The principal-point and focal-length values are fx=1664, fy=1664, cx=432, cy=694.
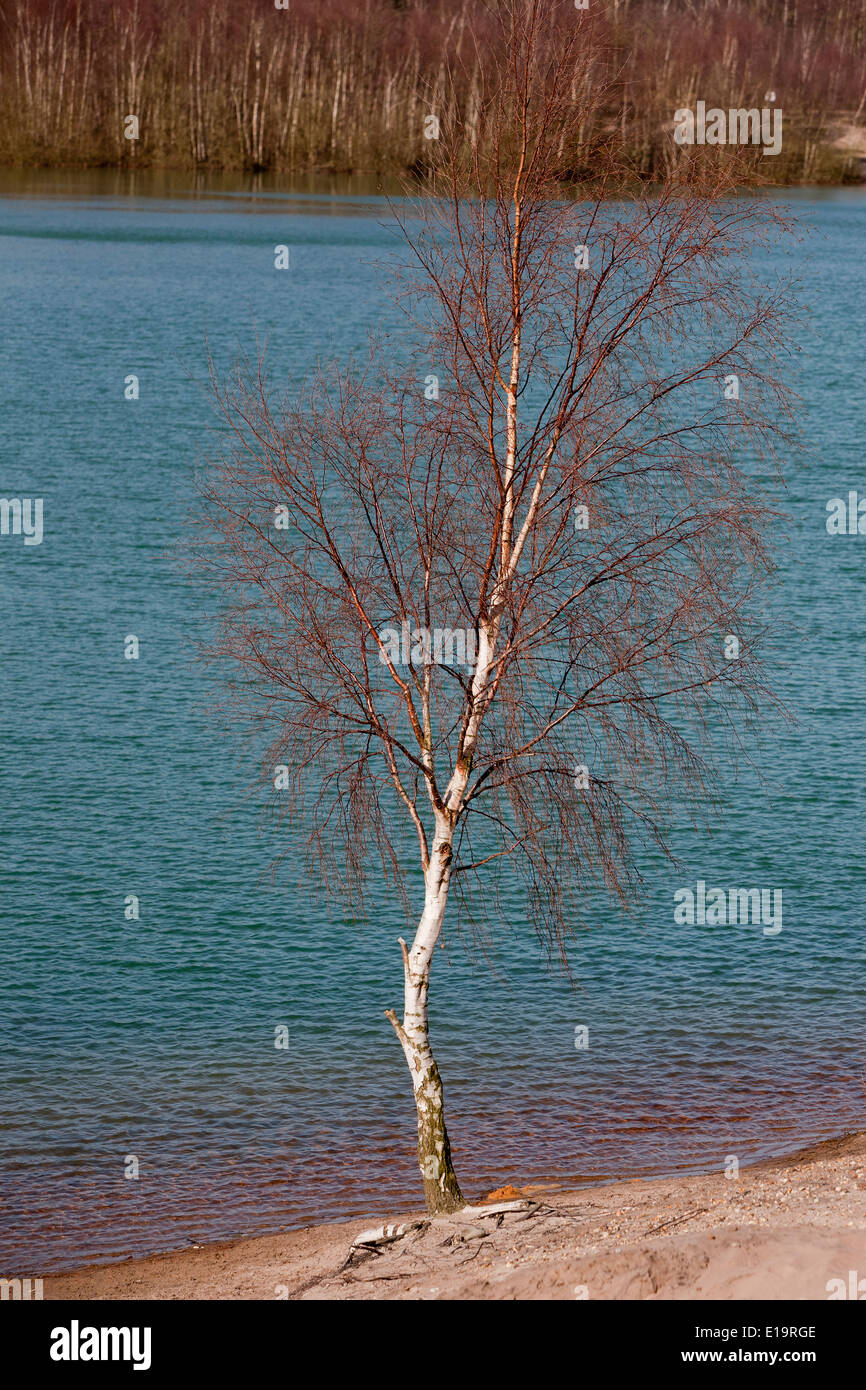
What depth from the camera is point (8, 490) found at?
1932 inches

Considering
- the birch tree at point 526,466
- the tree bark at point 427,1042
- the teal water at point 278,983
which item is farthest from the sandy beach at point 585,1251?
the teal water at point 278,983

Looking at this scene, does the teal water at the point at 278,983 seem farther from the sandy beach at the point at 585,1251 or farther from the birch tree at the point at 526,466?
the birch tree at the point at 526,466

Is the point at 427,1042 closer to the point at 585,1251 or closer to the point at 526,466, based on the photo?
the point at 585,1251

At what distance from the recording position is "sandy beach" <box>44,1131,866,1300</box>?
41.2ft

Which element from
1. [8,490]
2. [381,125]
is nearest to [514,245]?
[8,490]

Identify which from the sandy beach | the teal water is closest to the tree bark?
the sandy beach

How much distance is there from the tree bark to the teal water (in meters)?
3.32

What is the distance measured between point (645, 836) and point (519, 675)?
1500cm

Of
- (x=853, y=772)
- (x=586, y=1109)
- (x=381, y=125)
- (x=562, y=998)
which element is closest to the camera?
(x=586, y=1109)

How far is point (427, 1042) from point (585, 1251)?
2.47m

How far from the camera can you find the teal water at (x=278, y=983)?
2016 centimetres

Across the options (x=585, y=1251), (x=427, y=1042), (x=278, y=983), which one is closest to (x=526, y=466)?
(x=427, y=1042)
